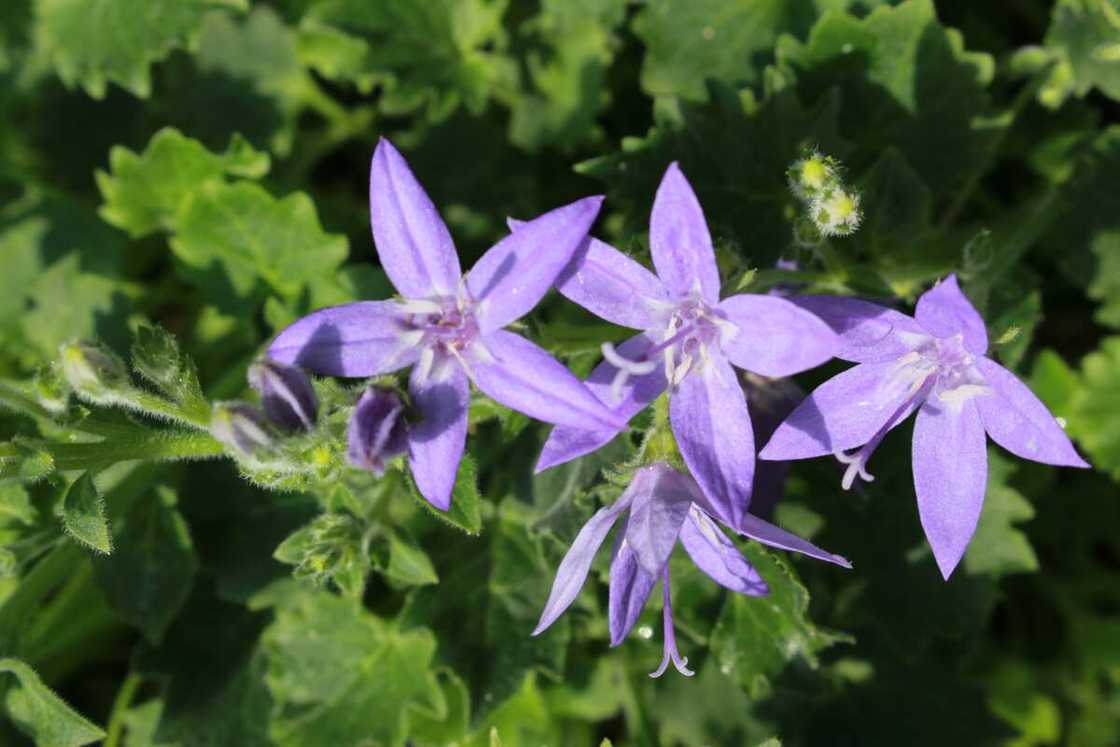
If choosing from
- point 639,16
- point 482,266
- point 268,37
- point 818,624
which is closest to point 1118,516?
point 818,624

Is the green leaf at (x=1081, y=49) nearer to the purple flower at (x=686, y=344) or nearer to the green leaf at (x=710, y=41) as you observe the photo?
the green leaf at (x=710, y=41)

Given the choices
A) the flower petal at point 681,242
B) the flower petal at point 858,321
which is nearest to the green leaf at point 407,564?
the flower petal at point 681,242

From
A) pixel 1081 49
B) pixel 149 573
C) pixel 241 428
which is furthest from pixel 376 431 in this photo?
pixel 1081 49

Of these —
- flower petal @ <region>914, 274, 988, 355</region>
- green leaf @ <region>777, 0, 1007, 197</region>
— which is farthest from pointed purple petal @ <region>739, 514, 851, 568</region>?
green leaf @ <region>777, 0, 1007, 197</region>

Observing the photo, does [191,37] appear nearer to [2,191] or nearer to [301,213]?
[301,213]

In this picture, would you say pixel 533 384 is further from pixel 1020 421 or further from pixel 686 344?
pixel 1020 421

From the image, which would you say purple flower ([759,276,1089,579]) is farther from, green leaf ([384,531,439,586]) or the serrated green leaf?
the serrated green leaf
